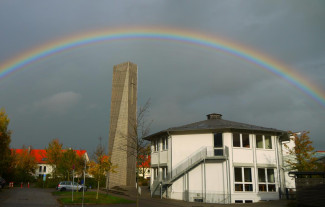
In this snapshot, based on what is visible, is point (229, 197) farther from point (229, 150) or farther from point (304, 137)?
point (304, 137)

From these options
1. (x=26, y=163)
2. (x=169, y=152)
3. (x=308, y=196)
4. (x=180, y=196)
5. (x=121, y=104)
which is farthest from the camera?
(x=26, y=163)

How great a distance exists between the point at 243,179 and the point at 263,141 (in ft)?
14.0

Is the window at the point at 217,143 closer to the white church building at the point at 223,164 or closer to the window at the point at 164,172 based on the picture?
the white church building at the point at 223,164

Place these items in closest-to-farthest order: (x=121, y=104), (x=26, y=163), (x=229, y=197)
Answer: (x=229, y=197)
(x=121, y=104)
(x=26, y=163)

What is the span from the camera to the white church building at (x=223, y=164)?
23.5 meters

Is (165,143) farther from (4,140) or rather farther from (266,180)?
(4,140)

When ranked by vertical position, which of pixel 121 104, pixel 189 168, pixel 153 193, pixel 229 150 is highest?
pixel 121 104

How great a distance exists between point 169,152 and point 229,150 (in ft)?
19.0

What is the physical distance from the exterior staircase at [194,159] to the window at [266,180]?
3.81 m

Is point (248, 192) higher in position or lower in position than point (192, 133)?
lower

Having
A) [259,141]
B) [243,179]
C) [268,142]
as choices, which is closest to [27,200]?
[243,179]

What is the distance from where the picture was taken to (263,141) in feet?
82.9

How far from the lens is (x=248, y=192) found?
76.4 feet

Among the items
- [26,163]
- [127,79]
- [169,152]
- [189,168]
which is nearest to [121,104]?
[127,79]
